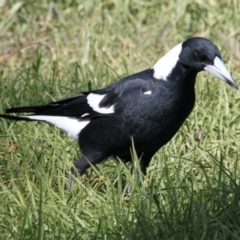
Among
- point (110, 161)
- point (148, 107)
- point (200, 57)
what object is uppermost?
point (200, 57)

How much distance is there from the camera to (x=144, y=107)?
11.4 ft

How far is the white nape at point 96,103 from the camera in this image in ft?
11.9

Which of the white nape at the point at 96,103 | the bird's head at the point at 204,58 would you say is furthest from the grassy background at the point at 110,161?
the bird's head at the point at 204,58

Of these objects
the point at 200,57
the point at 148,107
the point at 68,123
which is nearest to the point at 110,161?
the point at 68,123

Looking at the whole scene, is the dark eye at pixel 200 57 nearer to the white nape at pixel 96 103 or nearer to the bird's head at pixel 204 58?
the bird's head at pixel 204 58

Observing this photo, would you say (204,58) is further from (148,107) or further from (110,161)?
(110,161)

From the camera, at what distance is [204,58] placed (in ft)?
11.5

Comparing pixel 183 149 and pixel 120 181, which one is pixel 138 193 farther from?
pixel 183 149

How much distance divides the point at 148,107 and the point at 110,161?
1.48 ft

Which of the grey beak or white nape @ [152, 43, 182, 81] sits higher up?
white nape @ [152, 43, 182, 81]

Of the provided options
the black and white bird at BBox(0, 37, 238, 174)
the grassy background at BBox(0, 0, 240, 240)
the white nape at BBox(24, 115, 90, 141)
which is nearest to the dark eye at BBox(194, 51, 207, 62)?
the black and white bird at BBox(0, 37, 238, 174)

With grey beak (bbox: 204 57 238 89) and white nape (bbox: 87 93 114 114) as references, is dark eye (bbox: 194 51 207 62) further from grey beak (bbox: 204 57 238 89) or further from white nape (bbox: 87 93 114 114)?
white nape (bbox: 87 93 114 114)

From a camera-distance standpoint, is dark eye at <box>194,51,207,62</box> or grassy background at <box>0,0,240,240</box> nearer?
grassy background at <box>0,0,240,240</box>

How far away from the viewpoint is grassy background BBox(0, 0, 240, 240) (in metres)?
2.94
